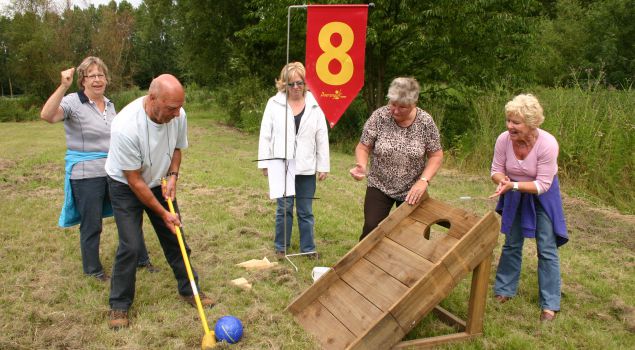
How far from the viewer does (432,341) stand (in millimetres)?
3244

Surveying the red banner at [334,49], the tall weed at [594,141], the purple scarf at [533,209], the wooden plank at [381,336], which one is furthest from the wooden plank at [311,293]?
the tall weed at [594,141]

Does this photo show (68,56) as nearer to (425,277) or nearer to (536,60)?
(536,60)

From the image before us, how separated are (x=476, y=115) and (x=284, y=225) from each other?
7.59 m

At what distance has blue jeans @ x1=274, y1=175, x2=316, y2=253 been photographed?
4.71 meters

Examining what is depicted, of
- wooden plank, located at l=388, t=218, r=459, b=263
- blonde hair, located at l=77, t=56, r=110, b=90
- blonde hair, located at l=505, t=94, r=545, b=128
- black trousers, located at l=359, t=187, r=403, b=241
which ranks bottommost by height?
wooden plank, located at l=388, t=218, r=459, b=263

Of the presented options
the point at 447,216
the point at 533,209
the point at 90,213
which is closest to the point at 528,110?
the point at 533,209

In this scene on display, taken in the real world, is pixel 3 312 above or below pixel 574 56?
below

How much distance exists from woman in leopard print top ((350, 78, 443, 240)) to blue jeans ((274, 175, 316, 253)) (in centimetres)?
99

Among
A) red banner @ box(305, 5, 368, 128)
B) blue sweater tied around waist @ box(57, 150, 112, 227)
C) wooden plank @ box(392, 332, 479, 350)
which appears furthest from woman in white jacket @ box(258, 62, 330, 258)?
wooden plank @ box(392, 332, 479, 350)

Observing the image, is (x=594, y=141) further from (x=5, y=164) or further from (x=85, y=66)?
(x=5, y=164)

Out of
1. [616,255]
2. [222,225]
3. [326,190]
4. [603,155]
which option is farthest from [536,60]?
[222,225]

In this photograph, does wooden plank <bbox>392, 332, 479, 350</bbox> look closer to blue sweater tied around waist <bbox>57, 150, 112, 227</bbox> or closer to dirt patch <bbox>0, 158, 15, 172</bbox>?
blue sweater tied around waist <bbox>57, 150, 112, 227</bbox>

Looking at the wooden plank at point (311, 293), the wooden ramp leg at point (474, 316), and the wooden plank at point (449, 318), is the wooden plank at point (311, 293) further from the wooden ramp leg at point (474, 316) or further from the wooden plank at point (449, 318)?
the wooden plank at point (449, 318)

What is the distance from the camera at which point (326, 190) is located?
25.7ft
